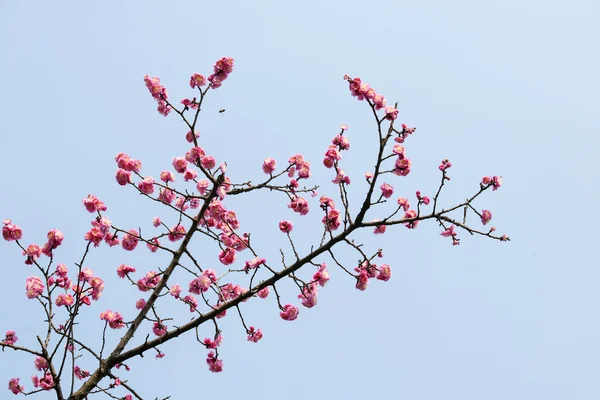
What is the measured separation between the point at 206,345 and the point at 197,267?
0.92 m

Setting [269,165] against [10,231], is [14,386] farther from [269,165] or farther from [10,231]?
[269,165]

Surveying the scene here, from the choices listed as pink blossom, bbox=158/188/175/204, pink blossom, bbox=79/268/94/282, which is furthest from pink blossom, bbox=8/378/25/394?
pink blossom, bbox=158/188/175/204

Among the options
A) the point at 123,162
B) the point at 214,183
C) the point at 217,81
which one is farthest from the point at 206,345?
the point at 217,81

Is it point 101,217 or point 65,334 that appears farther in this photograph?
point 101,217

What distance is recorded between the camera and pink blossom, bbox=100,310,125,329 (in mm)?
6292

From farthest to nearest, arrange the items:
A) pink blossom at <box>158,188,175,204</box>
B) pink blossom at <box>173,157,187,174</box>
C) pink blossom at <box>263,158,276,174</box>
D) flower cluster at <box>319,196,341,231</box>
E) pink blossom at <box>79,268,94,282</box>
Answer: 1. pink blossom at <box>158,188,175,204</box>
2. pink blossom at <box>263,158,276,174</box>
3. pink blossom at <box>173,157,187,174</box>
4. pink blossom at <box>79,268,94,282</box>
5. flower cluster at <box>319,196,341,231</box>

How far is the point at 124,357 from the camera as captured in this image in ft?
18.8

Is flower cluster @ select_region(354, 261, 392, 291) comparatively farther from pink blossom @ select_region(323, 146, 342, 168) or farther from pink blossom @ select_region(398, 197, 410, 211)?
pink blossom @ select_region(323, 146, 342, 168)

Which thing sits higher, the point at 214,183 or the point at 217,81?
the point at 217,81

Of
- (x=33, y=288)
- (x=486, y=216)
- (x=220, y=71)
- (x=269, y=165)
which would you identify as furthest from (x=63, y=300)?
(x=486, y=216)

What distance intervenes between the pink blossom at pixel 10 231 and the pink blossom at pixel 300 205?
122 inches

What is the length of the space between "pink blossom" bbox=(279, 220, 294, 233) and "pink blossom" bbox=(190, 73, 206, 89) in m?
1.95

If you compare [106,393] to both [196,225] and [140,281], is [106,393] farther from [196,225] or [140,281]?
[196,225]

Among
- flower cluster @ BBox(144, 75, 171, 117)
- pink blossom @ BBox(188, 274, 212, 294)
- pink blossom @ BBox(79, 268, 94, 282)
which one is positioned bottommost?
pink blossom @ BBox(188, 274, 212, 294)
